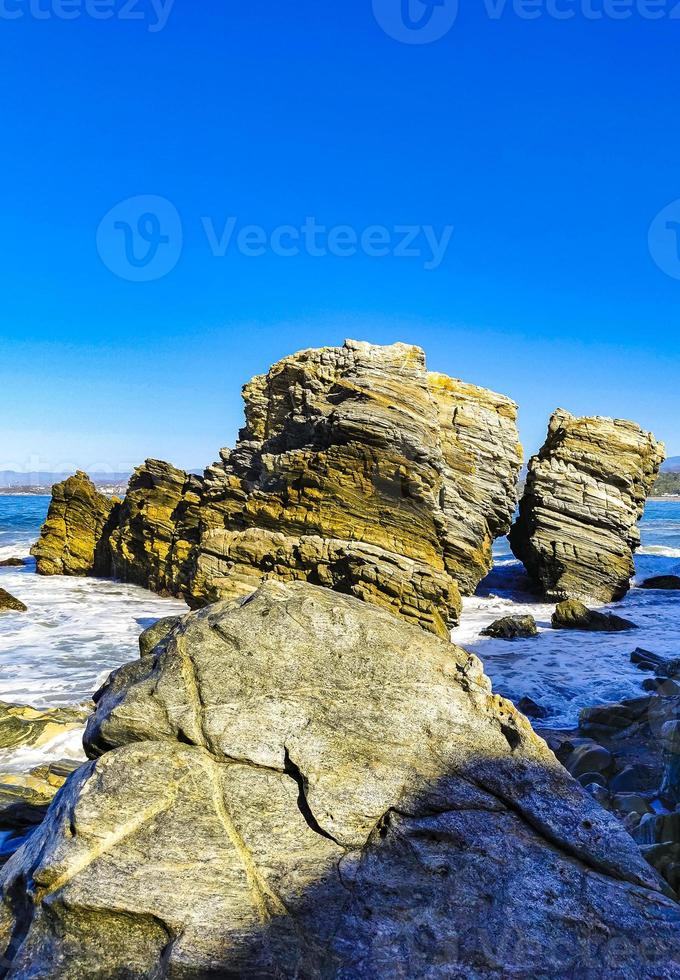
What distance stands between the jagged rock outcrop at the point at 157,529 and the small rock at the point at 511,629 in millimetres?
11223

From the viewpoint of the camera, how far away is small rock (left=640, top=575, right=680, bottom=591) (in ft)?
101

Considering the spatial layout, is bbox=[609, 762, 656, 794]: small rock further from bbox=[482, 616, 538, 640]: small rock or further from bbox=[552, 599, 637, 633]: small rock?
bbox=[552, 599, 637, 633]: small rock

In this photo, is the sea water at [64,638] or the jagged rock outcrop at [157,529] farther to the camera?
the jagged rock outcrop at [157,529]

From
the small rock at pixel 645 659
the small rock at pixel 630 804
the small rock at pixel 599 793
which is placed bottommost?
the small rock at pixel 645 659

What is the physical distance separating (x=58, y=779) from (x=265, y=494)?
1320cm

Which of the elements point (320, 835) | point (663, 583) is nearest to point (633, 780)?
point (320, 835)

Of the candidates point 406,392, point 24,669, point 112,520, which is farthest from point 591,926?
point 112,520

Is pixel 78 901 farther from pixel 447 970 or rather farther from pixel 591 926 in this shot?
pixel 591 926

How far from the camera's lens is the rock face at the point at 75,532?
3097 centimetres

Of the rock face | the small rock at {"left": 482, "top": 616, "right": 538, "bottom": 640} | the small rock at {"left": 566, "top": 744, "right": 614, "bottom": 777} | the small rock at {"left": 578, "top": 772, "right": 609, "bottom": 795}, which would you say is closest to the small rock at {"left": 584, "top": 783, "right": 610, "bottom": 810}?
the small rock at {"left": 578, "top": 772, "right": 609, "bottom": 795}

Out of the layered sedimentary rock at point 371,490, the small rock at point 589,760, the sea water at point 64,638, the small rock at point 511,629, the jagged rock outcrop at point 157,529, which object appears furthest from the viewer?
the jagged rock outcrop at point 157,529

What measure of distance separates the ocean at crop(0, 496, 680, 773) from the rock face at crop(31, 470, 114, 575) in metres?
1.34

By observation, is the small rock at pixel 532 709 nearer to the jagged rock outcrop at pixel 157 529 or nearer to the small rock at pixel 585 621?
the small rock at pixel 585 621

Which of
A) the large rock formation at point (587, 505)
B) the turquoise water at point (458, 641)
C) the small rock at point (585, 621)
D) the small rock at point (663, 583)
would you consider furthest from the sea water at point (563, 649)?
the large rock formation at point (587, 505)
